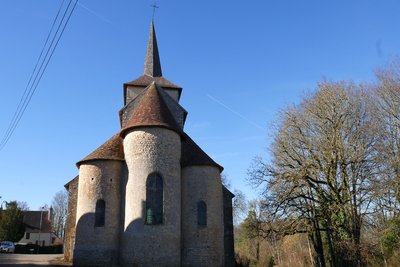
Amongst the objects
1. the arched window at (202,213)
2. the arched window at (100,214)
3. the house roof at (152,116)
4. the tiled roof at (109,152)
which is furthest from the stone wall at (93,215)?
the arched window at (202,213)

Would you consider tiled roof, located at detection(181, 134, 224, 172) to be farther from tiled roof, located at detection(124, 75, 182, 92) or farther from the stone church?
tiled roof, located at detection(124, 75, 182, 92)

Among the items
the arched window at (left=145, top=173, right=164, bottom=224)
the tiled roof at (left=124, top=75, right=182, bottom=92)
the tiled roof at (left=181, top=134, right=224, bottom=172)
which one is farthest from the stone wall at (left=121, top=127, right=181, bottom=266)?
the tiled roof at (left=124, top=75, right=182, bottom=92)

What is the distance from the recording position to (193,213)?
21672mm

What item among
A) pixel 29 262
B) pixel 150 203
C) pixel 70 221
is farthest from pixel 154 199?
pixel 29 262

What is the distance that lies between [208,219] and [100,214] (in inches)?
240

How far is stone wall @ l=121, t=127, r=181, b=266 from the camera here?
765 inches

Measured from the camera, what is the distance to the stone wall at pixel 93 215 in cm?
2036

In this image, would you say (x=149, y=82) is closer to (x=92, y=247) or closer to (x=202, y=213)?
(x=202, y=213)

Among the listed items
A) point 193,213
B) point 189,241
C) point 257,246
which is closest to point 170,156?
point 193,213

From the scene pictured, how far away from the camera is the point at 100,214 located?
69.5ft

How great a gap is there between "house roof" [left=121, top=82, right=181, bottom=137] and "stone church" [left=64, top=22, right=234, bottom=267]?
0.18 feet

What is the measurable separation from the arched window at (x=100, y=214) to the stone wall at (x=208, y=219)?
4.49 metres

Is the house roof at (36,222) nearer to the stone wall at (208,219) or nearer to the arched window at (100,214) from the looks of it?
the arched window at (100,214)

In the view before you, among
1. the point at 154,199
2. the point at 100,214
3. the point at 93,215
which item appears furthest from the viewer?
the point at 100,214
